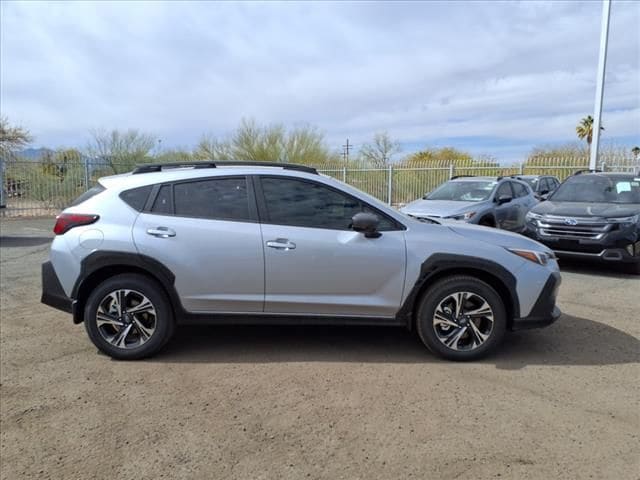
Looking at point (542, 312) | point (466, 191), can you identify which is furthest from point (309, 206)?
point (466, 191)

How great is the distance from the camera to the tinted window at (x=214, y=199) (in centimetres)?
421

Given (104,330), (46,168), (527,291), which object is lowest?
(104,330)

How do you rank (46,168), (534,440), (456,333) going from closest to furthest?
1. (534,440)
2. (456,333)
3. (46,168)

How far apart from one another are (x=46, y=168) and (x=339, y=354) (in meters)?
18.3

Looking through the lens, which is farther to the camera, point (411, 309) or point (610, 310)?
point (610, 310)

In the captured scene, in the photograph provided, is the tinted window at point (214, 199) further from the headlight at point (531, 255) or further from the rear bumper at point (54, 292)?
the headlight at point (531, 255)

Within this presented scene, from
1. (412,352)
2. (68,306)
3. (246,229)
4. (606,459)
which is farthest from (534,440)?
(68,306)

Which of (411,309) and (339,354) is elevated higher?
(411,309)

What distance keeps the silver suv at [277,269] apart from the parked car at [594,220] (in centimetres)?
420

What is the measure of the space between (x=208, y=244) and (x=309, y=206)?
926 mm

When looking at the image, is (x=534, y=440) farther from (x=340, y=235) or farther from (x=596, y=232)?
(x=596, y=232)

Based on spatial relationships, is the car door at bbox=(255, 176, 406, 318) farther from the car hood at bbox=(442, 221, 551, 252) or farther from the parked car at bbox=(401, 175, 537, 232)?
the parked car at bbox=(401, 175, 537, 232)

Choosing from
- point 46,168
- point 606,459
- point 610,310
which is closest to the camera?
point 606,459

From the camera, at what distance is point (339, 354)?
14.3 feet
